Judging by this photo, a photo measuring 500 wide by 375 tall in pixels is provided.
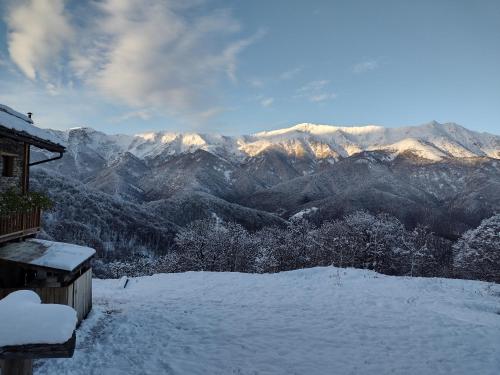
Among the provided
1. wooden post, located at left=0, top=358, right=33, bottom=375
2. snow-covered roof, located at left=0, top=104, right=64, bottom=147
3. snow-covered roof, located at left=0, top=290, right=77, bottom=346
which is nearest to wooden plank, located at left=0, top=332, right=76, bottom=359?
snow-covered roof, located at left=0, top=290, right=77, bottom=346

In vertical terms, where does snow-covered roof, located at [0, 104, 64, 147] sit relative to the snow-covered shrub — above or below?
above

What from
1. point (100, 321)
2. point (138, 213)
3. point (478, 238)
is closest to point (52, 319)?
point (100, 321)

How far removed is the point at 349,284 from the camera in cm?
2280

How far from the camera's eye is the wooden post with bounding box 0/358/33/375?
13.0 ft

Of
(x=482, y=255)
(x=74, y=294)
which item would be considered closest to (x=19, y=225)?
(x=74, y=294)

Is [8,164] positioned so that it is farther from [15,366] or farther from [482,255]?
[482,255]

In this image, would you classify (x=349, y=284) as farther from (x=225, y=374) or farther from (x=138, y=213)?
(x=138, y=213)

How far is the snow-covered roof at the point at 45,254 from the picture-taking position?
12773 millimetres

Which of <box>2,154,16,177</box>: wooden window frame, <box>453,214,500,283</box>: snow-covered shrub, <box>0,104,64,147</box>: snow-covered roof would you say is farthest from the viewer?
<box>453,214,500,283</box>: snow-covered shrub

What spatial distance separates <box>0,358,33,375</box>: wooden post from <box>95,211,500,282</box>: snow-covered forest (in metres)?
41.2

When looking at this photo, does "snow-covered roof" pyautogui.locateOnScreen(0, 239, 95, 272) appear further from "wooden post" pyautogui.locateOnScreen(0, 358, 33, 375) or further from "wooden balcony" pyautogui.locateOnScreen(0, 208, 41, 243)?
"wooden post" pyautogui.locateOnScreen(0, 358, 33, 375)

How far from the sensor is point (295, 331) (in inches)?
563

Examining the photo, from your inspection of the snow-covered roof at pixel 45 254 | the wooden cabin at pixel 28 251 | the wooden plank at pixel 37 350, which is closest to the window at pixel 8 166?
the wooden cabin at pixel 28 251

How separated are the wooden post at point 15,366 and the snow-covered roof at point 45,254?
952 cm
